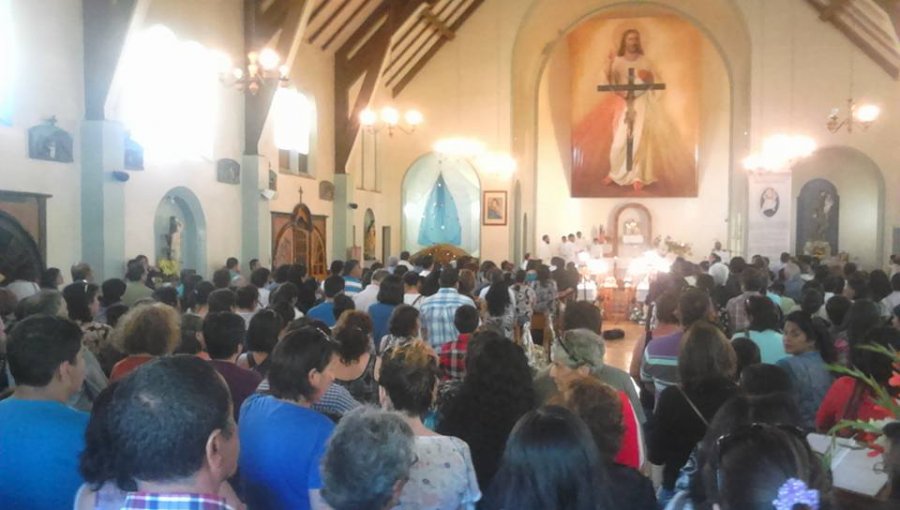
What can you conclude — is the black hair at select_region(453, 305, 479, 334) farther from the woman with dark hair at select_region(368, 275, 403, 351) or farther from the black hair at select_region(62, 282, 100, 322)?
the black hair at select_region(62, 282, 100, 322)

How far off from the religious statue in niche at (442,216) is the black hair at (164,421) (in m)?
17.6

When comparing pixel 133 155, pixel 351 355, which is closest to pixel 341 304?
pixel 351 355

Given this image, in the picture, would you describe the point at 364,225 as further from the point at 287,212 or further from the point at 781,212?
the point at 781,212

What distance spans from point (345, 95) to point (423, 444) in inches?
561

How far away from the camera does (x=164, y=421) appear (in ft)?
6.23

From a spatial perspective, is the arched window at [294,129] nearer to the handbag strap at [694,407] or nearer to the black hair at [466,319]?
the black hair at [466,319]

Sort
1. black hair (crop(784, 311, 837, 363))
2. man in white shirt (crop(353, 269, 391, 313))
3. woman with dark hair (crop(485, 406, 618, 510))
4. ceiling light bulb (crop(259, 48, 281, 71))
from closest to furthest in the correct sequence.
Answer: woman with dark hair (crop(485, 406, 618, 510))
black hair (crop(784, 311, 837, 363))
man in white shirt (crop(353, 269, 391, 313))
ceiling light bulb (crop(259, 48, 281, 71))

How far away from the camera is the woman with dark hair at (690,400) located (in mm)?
3330

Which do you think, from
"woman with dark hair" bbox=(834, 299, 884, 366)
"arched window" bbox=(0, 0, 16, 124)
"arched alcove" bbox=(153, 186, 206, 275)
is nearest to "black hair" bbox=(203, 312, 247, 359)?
"woman with dark hair" bbox=(834, 299, 884, 366)

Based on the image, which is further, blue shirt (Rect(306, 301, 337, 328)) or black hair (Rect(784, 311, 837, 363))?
blue shirt (Rect(306, 301, 337, 328))

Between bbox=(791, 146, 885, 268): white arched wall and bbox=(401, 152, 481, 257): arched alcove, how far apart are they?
7.89m

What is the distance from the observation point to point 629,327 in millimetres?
14922

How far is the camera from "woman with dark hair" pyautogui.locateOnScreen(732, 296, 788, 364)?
16.2ft

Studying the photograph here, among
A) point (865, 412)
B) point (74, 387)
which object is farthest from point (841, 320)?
point (74, 387)
